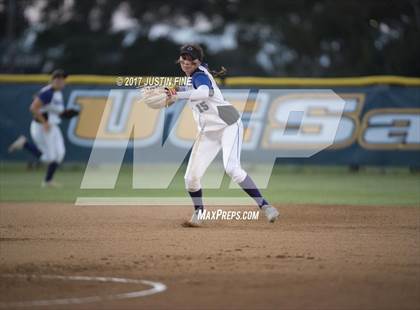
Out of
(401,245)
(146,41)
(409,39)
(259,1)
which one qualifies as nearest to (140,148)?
(409,39)

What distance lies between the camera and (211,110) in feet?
39.8

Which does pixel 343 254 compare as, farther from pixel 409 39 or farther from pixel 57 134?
pixel 409 39

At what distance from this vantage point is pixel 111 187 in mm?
19781

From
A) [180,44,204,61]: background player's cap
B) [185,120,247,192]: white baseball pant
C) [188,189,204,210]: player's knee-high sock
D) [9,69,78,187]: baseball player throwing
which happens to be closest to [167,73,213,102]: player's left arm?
[180,44,204,61]: background player's cap

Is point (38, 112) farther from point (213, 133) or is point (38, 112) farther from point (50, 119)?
point (213, 133)

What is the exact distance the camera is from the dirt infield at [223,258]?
744 centimetres

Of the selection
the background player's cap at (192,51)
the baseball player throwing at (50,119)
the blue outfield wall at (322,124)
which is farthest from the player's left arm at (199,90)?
the blue outfield wall at (322,124)

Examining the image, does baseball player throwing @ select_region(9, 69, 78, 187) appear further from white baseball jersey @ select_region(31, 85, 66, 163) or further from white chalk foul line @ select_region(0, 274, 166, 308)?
white chalk foul line @ select_region(0, 274, 166, 308)

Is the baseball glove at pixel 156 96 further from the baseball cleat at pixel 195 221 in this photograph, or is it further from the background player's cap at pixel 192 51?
the baseball cleat at pixel 195 221

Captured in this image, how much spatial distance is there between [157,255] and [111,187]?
10156 millimetres

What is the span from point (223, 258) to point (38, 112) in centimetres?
1115

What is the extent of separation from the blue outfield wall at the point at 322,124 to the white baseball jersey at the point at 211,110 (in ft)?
36.3

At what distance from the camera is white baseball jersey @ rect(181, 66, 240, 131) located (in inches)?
471

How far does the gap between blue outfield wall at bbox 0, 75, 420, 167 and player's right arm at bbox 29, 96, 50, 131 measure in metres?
4.00
